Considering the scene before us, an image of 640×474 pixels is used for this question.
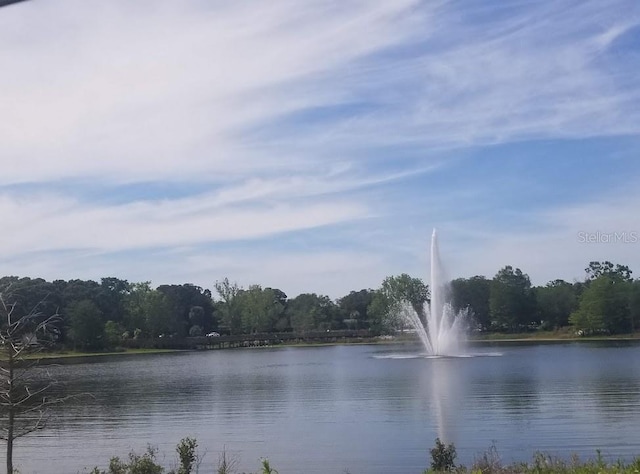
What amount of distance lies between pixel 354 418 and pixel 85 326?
267 feet

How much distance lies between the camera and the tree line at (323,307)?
103375mm

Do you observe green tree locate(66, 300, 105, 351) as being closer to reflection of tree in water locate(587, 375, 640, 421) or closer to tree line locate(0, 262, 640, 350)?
tree line locate(0, 262, 640, 350)

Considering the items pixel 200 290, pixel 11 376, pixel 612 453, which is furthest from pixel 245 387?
pixel 200 290

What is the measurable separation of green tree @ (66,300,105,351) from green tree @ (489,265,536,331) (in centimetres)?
5680

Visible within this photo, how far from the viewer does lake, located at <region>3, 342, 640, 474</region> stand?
21.8 meters

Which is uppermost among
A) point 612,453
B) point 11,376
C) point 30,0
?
point 30,0

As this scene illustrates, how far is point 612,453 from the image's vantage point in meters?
20.2

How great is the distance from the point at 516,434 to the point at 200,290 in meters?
140

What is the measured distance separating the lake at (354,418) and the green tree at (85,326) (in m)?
53.2

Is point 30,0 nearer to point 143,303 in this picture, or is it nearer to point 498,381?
point 498,381

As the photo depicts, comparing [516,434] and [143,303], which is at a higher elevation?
[143,303]

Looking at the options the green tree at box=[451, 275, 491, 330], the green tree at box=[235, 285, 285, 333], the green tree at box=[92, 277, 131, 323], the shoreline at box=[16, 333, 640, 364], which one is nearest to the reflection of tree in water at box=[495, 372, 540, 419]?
the shoreline at box=[16, 333, 640, 364]

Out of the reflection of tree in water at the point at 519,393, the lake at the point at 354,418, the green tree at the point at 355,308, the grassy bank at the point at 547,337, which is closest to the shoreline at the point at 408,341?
the grassy bank at the point at 547,337

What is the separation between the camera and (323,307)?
14250 centimetres
